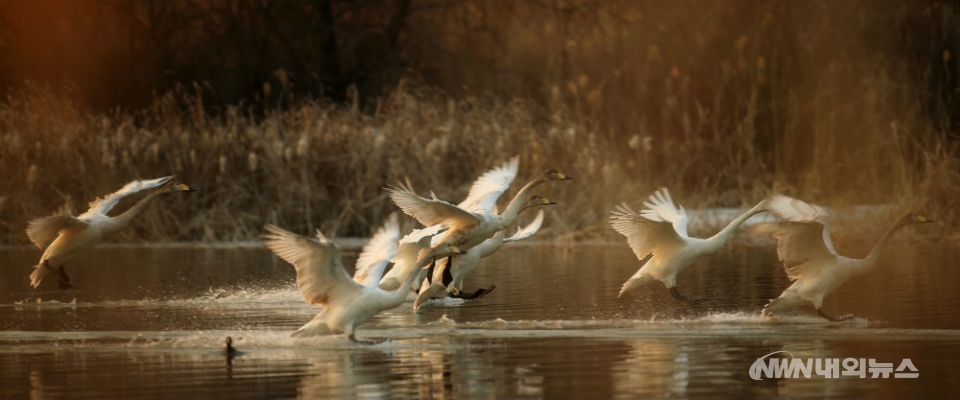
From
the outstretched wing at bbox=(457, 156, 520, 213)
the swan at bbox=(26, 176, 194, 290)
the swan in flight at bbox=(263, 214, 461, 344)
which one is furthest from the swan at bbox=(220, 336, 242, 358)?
the swan at bbox=(26, 176, 194, 290)

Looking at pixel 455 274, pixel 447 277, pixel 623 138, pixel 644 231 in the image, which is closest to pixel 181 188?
pixel 455 274

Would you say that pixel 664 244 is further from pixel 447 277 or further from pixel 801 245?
pixel 447 277

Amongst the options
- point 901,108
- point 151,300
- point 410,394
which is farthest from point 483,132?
point 410,394

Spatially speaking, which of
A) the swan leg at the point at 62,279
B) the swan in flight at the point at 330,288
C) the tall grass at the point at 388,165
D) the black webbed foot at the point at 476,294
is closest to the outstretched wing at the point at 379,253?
the swan in flight at the point at 330,288

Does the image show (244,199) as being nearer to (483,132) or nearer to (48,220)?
(483,132)

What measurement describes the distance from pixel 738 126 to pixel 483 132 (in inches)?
141

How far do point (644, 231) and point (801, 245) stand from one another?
153cm

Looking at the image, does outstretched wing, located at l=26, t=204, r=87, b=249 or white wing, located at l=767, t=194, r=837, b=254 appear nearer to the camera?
white wing, located at l=767, t=194, r=837, b=254

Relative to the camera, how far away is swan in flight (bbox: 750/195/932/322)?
1309 cm

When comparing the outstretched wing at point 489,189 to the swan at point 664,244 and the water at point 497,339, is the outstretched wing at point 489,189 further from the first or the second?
the swan at point 664,244

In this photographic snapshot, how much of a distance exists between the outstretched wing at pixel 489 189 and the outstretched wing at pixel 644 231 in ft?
4.88

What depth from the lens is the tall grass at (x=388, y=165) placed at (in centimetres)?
2262

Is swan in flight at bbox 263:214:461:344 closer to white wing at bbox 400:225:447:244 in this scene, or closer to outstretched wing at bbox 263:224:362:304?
outstretched wing at bbox 263:224:362:304

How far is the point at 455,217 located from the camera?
46.6 ft
